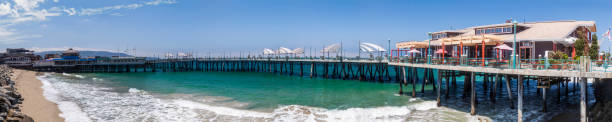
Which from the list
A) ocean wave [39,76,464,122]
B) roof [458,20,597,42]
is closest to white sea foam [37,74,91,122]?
ocean wave [39,76,464,122]

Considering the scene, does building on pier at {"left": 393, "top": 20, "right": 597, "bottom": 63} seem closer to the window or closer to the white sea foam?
the window

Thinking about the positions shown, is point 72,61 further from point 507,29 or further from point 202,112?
point 507,29

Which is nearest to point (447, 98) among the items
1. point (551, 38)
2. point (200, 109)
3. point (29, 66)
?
→ point (551, 38)

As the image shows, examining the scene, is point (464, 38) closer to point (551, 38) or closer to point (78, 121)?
point (551, 38)

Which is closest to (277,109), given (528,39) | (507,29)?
(528,39)

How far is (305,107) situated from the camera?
18719 mm

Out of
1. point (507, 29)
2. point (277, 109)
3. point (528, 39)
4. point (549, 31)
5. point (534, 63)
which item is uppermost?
point (507, 29)

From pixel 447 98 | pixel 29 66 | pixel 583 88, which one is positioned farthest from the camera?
pixel 29 66

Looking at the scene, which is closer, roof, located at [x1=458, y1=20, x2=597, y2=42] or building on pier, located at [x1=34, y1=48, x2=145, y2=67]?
roof, located at [x1=458, y1=20, x2=597, y2=42]

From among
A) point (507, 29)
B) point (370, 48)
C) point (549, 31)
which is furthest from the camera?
point (370, 48)

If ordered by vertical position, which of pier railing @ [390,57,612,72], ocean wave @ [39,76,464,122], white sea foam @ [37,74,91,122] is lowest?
ocean wave @ [39,76,464,122]

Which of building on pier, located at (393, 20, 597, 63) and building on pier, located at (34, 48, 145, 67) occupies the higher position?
building on pier, located at (393, 20, 597, 63)

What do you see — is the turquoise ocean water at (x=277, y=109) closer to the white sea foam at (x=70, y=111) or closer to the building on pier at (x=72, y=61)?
the white sea foam at (x=70, y=111)

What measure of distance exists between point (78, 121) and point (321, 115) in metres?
11.4
